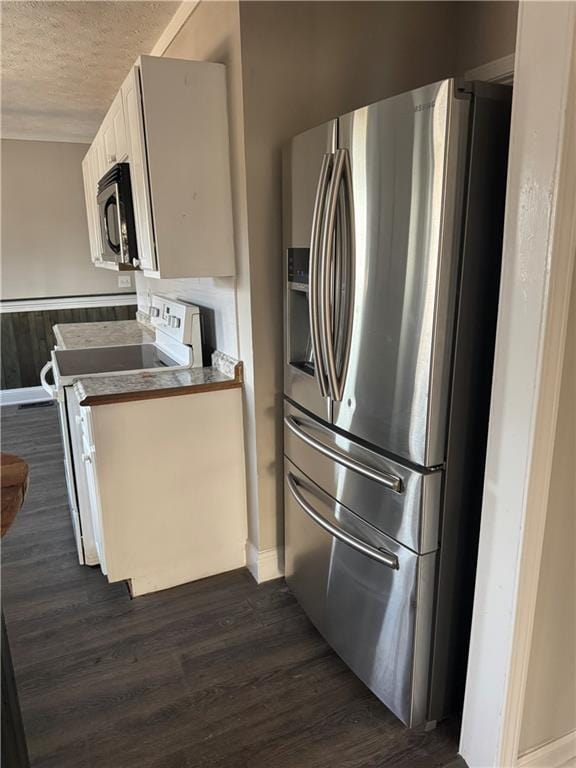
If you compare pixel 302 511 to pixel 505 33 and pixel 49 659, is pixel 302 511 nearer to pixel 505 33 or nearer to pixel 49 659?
pixel 49 659

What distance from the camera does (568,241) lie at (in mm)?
1135

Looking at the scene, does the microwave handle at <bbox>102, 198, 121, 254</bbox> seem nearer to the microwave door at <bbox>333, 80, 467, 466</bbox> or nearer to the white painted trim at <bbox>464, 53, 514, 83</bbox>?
the microwave door at <bbox>333, 80, 467, 466</bbox>

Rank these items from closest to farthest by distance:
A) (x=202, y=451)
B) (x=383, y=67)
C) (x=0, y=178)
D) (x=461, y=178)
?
(x=461, y=178) → (x=383, y=67) → (x=202, y=451) → (x=0, y=178)

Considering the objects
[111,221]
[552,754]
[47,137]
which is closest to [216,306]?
[111,221]

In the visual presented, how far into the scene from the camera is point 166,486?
2.28 m

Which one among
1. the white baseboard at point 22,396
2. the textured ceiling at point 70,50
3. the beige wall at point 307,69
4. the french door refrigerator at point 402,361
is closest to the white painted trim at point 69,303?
the white baseboard at point 22,396

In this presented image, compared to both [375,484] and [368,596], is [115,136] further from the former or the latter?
[368,596]

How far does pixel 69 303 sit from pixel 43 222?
0.75 meters

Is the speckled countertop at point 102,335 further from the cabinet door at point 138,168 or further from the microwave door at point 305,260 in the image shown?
the microwave door at point 305,260

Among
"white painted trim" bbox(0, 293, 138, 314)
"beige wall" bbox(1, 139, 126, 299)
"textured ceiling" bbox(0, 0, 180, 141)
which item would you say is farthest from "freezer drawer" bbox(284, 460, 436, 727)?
"beige wall" bbox(1, 139, 126, 299)

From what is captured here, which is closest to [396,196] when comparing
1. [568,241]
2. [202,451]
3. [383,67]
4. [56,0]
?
[568,241]

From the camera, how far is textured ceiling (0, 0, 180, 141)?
2.27 meters

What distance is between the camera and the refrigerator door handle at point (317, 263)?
63.1 inches

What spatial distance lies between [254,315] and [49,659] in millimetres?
1502
